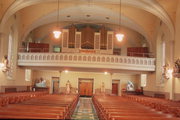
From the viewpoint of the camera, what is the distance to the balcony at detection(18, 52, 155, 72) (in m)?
21.5

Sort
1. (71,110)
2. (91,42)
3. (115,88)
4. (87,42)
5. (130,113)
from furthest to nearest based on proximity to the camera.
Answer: (115,88) → (91,42) → (87,42) → (71,110) → (130,113)

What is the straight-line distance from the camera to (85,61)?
21469 millimetres

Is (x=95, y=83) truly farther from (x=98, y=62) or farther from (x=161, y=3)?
(x=161, y=3)

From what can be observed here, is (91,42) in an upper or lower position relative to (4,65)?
upper

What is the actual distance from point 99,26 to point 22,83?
981 cm

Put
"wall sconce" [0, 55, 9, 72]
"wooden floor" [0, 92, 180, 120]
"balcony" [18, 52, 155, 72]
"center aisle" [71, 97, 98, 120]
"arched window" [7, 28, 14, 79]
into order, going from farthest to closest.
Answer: "arched window" [7, 28, 14, 79] < "balcony" [18, 52, 155, 72] < "wall sconce" [0, 55, 9, 72] < "center aisle" [71, 97, 98, 120] < "wooden floor" [0, 92, 180, 120]

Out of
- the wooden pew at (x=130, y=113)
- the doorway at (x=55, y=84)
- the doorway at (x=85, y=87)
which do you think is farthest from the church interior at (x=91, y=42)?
the wooden pew at (x=130, y=113)

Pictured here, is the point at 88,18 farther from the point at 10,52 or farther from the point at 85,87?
the point at 10,52

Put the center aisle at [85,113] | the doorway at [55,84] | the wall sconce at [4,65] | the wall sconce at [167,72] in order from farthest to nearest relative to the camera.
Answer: the doorway at [55,84]
the wall sconce at [167,72]
the wall sconce at [4,65]
the center aisle at [85,113]

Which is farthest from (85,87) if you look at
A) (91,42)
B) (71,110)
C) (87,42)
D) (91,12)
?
(71,110)

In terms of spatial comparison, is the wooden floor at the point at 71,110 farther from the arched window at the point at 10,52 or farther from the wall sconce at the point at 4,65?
the arched window at the point at 10,52

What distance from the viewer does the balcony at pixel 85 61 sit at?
21484 millimetres

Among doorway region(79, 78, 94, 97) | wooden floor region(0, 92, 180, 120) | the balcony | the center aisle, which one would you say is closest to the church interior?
the balcony

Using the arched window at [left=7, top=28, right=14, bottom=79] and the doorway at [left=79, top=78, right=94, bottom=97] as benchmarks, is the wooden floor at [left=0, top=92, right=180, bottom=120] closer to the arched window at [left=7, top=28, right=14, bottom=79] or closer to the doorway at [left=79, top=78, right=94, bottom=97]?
the arched window at [left=7, top=28, right=14, bottom=79]
